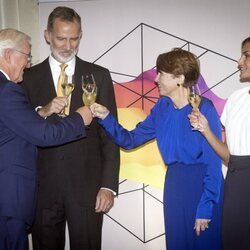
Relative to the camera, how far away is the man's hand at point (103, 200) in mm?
2386

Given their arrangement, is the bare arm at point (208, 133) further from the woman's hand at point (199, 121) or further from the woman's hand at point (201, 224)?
the woman's hand at point (201, 224)

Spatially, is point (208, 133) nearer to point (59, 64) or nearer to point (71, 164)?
point (71, 164)

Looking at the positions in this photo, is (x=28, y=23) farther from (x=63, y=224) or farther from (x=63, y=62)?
(x=63, y=224)

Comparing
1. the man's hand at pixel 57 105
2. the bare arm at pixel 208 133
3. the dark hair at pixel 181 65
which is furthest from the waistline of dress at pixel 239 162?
the man's hand at pixel 57 105

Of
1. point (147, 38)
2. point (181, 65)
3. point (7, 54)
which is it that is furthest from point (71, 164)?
point (147, 38)

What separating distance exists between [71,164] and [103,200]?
0.32m

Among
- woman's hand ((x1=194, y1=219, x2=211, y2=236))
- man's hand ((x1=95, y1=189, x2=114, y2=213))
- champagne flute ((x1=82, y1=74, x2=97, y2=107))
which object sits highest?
champagne flute ((x1=82, y1=74, x2=97, y2=107))

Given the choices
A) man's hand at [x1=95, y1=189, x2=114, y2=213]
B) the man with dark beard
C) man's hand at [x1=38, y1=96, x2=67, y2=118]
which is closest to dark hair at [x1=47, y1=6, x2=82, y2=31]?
the man with dark beard

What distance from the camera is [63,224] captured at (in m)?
2.47

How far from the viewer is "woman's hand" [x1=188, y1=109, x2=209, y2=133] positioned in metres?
2.13

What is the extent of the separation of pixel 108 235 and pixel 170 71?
1534 millimetres

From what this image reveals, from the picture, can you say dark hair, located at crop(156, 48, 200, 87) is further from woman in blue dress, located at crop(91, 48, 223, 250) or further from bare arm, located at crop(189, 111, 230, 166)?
bare arm, located at crop(189, 111, 230, 166)

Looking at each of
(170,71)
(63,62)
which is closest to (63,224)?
(63,62)

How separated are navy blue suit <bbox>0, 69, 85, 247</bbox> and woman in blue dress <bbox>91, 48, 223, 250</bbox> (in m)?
0.34
